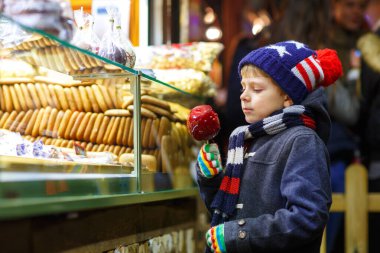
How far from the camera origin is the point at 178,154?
2977 millimetres

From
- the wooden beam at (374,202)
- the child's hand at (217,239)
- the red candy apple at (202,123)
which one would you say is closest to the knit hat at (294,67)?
the red candy apple at (202,123)

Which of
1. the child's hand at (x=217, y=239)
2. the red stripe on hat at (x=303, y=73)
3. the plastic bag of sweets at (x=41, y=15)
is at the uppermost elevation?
the plastic bag of sweets at (x=41, y=15)

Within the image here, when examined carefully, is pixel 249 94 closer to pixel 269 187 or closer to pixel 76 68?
pixel 269 187

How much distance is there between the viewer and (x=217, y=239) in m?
1.95

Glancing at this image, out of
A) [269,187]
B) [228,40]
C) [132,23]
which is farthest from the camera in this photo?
[228,40]

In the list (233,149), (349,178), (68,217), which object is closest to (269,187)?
(233,149)

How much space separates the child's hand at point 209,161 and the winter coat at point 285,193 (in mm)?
103

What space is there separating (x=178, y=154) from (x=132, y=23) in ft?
3.47

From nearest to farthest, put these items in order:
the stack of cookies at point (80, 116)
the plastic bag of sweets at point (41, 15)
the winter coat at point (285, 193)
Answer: the plastic bag of sweets at point (41, 15) < the winter coat at point (285, 193) < the stack of cookies at point (80, 116)

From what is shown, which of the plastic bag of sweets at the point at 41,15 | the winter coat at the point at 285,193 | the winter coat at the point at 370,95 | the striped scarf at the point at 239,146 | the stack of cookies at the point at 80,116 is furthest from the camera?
the winter coat at the point at 370,95

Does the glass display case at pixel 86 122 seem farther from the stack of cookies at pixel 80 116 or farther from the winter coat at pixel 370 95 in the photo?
the winter coat at pixel 370 95

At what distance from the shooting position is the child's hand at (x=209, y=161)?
6.99 feet

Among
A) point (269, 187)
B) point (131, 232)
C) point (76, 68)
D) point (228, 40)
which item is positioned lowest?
point (131, 232)

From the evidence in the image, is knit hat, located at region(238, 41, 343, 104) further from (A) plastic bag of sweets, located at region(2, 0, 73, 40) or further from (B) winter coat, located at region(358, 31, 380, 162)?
(B) winter coat, located at region(358, 31, 380, 162)
